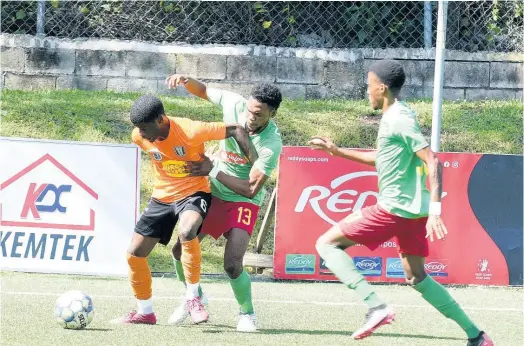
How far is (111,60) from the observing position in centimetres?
1461

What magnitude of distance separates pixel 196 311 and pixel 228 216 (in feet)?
2.77

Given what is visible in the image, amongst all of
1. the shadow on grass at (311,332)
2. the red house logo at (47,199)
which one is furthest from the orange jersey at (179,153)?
the red house logo at (47,199)

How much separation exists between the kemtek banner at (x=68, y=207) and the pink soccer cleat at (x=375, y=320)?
450cm

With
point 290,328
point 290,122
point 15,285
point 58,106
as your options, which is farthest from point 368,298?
point 58,106

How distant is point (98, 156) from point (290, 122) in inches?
148

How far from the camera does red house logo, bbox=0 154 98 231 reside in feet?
36.1

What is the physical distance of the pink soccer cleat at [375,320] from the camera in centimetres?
695

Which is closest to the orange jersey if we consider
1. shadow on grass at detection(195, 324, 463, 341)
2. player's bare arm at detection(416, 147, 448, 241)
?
shadow on grass at detection(195, 324, 463, 341)

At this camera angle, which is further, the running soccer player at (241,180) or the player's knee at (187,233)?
the running soccer player at (241,180)

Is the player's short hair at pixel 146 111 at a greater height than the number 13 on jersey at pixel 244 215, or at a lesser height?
greater

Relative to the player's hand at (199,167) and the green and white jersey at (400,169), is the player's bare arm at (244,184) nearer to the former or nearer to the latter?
the player's hand at (199,167)

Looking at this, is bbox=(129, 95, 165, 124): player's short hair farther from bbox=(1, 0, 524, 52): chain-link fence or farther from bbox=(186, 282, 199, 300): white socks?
bbox=(1, 0, 524, 52): chain-link fence

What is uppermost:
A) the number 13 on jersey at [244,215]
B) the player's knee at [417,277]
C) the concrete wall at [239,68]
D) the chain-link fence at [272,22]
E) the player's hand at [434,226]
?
the chain-link fence at [272,22]

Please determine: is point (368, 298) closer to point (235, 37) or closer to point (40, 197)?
point (40, 197)
